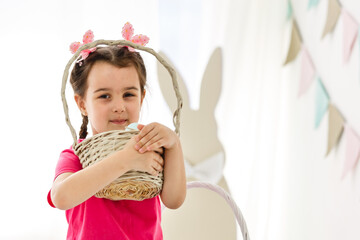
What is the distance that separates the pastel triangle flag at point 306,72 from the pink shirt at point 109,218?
1.26 meters

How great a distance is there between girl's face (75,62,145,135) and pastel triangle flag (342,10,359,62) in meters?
1.15

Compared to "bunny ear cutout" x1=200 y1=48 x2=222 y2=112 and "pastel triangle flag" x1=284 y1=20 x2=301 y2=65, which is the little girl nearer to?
"bunny ear cutout" x1=200 y1=48 x2=222 y2=112

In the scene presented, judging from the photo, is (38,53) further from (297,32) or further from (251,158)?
(297,32)

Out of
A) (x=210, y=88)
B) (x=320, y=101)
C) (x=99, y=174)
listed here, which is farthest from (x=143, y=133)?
(x=320, y=101)

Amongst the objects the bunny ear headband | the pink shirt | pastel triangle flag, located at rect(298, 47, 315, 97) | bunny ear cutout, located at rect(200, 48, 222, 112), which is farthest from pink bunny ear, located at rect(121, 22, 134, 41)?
pastel triangle flag, located at rect(298, 47, 315, 97)

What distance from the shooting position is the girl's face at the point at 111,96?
1.05 meters

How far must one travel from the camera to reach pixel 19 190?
1650mm

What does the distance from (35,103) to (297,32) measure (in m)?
1.25

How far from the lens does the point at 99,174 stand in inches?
35.2

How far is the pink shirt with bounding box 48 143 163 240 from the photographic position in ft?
3.43

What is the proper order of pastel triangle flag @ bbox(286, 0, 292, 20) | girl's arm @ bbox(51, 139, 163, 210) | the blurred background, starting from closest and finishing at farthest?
girl's arm @ bbox(51, 139, 163, 210) < the blurred background < pastel triangle flag @ bbox(286, 0, 292, 20)

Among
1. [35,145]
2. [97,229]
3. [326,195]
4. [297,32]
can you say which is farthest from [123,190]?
[297,32]

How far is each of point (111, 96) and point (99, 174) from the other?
23 cm

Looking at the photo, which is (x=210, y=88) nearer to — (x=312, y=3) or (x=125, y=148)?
(x=312, y=3)
